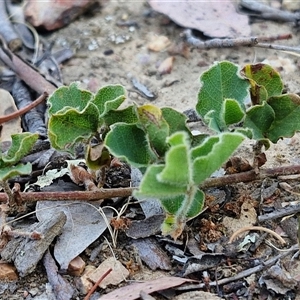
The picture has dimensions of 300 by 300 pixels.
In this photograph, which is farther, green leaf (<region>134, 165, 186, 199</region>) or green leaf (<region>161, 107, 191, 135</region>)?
green leaf (<region>161, 107, 191, 135</region>)

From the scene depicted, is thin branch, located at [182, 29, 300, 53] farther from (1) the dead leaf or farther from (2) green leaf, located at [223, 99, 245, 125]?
(1) the dead leaf

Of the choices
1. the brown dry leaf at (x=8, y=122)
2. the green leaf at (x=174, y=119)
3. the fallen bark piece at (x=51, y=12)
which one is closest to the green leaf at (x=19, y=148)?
the green leaf at (x=174, y=119)

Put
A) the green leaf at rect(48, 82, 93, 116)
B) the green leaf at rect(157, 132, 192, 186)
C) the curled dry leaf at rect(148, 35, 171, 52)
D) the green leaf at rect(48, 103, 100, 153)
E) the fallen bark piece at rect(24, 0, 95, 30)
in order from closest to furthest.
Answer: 1. the green leaf at rect(157, 132, 192, 186)
2. the green leaf at rect(48, 103, 100, 153)
3. the green leaf at rect(48, 82, 93, 116)
4. the curled dry leaf at rect(148, 35, 171, 52)
5. the fallen bark piece at rect(24, 0, 95, 30)

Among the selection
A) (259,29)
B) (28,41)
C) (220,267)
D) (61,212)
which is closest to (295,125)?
(220,267)

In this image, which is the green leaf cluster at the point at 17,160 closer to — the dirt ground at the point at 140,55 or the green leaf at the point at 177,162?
the green leaf at the point at 177,162

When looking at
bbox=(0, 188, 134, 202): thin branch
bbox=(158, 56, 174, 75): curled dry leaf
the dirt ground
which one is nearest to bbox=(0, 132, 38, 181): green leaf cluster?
bbox=(0, 188, 134, 202): thin branch

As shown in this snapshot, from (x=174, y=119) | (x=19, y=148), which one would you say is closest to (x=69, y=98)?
(x=19, y=148)

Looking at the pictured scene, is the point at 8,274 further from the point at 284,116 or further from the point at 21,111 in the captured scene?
the point at 284,116
